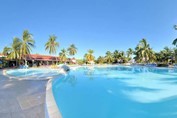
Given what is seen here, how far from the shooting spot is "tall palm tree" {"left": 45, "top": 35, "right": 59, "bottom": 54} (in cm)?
3700

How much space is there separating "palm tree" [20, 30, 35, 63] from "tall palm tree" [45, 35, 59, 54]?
22.9 ft

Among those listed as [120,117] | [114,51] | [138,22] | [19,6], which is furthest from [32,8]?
[114,51]

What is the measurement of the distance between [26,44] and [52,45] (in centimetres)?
857

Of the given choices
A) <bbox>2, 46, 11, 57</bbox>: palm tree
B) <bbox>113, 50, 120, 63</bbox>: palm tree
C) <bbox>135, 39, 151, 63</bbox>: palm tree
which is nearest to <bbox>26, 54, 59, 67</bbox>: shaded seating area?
<bbox>2, 46, 11, 57</bbox>: palm tree

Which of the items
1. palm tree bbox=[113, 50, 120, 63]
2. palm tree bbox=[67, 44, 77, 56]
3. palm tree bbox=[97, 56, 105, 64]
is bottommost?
palm tree bbox=[97, 56, 105, 64]

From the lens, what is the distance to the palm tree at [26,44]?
28550 mm

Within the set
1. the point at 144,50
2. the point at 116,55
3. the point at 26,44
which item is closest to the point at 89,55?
the point at 116,55

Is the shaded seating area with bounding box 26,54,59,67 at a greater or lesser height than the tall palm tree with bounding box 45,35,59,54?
lesser

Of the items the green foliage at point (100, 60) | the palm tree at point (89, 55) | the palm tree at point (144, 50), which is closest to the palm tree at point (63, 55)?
the palm tree at point (89, 55)

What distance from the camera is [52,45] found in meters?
37.2

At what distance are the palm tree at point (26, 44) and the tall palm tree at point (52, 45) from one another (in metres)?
6.97

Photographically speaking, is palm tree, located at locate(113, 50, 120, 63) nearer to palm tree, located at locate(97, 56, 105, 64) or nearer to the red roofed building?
palm tree, located at locate(97, 56, 105, 64)

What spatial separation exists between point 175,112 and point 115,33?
30.1 metres

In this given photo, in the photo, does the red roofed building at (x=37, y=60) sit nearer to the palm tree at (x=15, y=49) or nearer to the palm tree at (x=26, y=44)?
the palm tree at (x=26, y=44)
